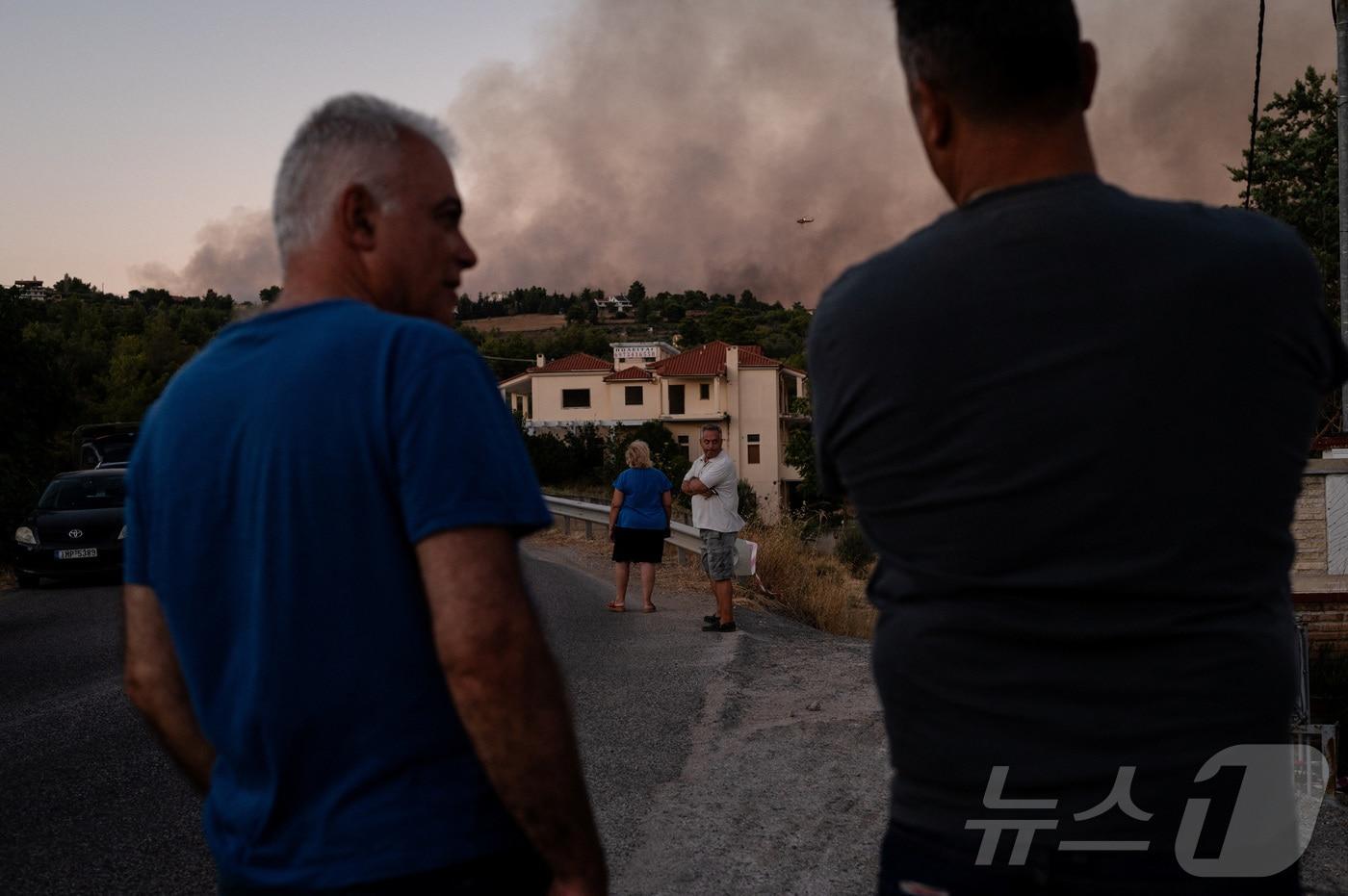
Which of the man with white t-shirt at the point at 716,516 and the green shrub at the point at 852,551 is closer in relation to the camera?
the man with white t-shirt at the point at 716,516

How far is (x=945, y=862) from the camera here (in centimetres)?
157

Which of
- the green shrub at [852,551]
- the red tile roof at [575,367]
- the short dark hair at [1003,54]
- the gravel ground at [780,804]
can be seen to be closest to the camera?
the short dark hair at [1003,54]

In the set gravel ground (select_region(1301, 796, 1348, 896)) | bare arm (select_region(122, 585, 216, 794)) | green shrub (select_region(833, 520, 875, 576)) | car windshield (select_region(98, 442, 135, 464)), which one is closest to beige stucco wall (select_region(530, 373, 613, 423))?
green shrub (select_region(833, 520, 875, 576))

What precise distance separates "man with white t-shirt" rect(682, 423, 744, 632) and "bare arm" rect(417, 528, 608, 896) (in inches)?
397

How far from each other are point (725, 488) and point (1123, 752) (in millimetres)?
11127

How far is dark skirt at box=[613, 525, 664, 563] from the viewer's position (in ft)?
43.9

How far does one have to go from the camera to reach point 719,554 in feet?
40.0

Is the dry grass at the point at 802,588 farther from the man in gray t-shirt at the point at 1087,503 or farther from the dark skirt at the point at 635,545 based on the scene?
the man in gray t-shirt at the point at 1087,503

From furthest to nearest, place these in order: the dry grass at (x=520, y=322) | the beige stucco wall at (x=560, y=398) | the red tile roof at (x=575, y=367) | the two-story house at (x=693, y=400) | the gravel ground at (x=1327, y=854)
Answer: the dry grass at (x=520, y=322) → the beige stucco wall at (x=560, y=398) → the red tile roof at (x=575, y=367) → the two-story house at (x=693, y=400) → the gravel ground at (x=1327, y=854)

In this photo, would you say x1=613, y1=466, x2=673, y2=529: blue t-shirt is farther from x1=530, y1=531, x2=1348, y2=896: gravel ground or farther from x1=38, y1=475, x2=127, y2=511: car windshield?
x1=38, y1=475, x2=127, y2=511: car windshield

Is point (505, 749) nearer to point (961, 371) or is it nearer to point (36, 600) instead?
point (961, 371)

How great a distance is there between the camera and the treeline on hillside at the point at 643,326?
109688mm

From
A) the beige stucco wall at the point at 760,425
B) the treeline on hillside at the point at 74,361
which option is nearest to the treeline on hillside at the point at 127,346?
the treeline on hillside at the point at 74,361

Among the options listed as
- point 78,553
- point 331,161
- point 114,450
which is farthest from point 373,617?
point 114,450
